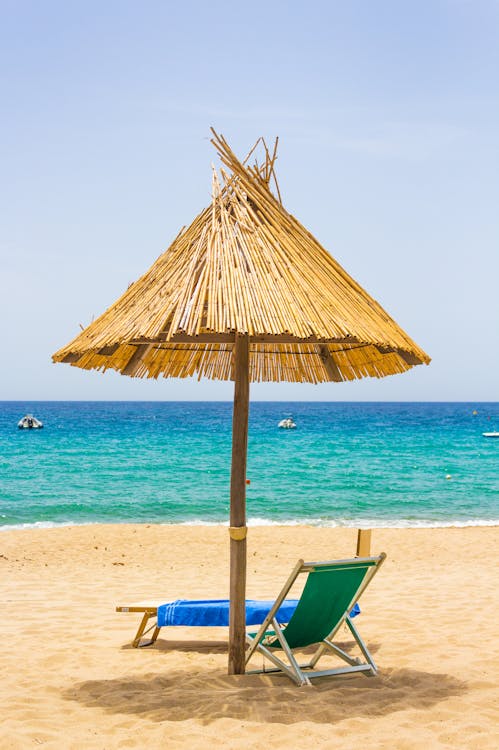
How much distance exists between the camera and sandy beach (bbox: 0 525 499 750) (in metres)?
3.47

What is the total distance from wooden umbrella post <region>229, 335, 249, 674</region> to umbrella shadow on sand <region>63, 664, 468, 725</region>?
36 cm

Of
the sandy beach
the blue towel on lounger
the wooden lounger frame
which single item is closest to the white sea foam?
the sandy beach

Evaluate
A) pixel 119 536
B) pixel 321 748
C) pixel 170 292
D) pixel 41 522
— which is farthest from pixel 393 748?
pixel 41 522

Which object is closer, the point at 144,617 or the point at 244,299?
the point at 244,299

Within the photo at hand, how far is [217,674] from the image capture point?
460 centimetres

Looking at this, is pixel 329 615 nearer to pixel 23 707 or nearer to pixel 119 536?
pixel 23 707

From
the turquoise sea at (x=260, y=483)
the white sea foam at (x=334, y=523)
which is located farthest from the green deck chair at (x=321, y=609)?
the turquoise sea at (x=260, y=483)

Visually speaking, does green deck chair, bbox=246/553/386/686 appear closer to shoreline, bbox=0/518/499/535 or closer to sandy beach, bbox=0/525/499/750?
sandy beach, bbox=0/525/499/750

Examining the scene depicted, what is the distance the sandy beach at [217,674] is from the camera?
3.47m

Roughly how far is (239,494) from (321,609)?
0.83 metres

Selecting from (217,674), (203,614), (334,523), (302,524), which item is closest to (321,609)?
(217,674)

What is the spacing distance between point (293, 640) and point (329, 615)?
12.0 inches

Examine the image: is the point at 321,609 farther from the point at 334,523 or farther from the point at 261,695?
the point at 334,523

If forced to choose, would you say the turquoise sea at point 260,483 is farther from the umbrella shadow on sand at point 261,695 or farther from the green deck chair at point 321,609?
the green deck chair at point 321,609
